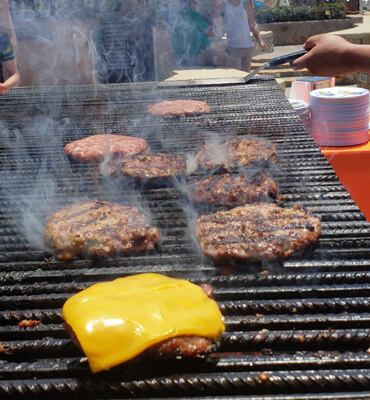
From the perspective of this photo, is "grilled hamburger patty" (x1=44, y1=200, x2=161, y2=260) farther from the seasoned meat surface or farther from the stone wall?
the stone wall

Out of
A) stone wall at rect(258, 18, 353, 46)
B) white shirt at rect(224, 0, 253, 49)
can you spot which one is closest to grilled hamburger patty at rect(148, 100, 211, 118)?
white shirt at rect(224, 0, 253, 49)

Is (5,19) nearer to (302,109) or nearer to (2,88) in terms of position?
(2,88)

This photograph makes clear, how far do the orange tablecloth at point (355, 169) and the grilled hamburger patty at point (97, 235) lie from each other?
3.75 meters

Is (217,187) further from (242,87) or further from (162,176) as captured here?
(242,87)

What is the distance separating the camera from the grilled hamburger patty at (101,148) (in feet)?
14.0

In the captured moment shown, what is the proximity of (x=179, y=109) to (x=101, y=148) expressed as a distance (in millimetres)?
1624

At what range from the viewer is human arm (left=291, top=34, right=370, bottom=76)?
486cm

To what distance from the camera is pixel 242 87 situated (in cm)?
688

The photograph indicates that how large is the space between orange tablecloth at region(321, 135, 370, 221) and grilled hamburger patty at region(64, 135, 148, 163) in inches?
114

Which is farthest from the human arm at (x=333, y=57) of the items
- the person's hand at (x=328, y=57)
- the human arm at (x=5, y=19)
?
the human arm at (x=5, y=19)

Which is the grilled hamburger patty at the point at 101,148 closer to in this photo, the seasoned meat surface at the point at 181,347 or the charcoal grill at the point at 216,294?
the charcoal grill at the point at 216,294

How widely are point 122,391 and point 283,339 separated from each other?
2.84 ft

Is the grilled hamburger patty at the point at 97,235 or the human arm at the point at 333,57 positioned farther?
the human arm at the point at 333,57

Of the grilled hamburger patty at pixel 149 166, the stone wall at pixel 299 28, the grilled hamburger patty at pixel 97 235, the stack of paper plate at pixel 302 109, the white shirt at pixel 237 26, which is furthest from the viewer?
the stone wall at pixel 299 28
